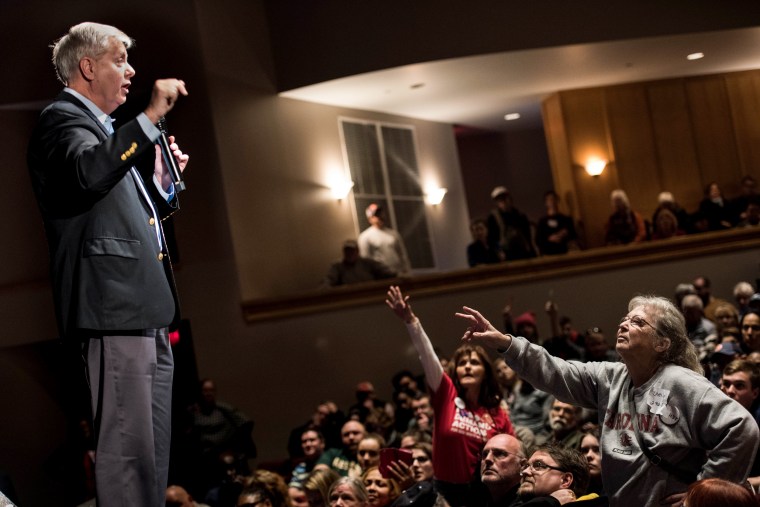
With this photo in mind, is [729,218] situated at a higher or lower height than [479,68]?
lower

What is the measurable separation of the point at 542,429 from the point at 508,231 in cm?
417

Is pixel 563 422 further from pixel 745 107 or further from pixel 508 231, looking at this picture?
pixel 745 107

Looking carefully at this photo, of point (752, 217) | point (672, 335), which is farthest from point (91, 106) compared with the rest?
point (752, 217)

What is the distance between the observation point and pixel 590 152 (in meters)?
12.5

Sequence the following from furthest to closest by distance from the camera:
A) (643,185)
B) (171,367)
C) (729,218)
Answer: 1. (643,185)
2. (729,218)
3. (171,367)

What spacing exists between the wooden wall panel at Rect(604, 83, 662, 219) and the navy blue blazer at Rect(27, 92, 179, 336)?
10.8 m

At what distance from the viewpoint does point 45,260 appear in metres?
9.00

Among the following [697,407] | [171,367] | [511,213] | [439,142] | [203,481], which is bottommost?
[203,481]

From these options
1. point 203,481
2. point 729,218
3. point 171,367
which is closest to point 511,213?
point 729,218

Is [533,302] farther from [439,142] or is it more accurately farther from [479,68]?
[439,142]

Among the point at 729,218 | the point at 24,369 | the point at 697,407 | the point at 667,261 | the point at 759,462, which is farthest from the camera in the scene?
the point at 729,218

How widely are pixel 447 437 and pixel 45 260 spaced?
18.4 ft

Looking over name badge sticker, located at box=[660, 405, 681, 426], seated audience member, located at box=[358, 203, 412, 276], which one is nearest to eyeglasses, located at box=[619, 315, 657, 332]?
name badge sticker, located at box=[660, 405, 681, 426]

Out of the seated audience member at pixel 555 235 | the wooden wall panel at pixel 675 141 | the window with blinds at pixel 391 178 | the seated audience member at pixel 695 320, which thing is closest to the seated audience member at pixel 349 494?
the seated audience member at pixel 695 320
